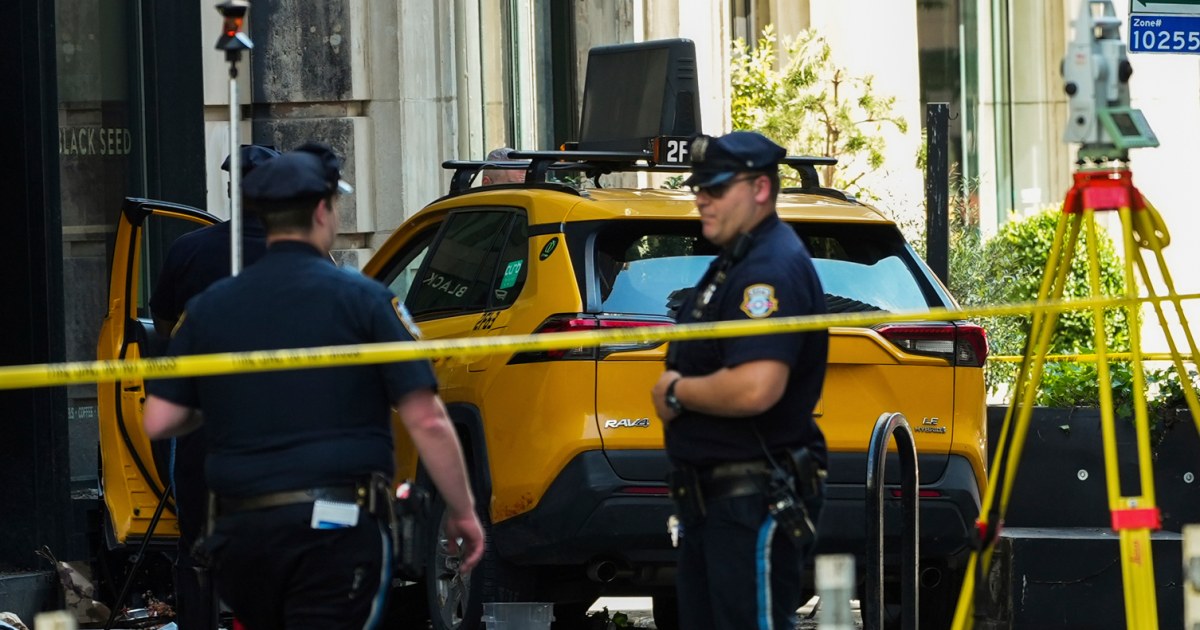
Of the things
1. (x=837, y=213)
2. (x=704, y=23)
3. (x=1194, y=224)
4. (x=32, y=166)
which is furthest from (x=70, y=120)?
(x=1194, y=224)

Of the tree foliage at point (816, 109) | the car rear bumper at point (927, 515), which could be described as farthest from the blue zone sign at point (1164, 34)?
the tree foliage at point (816, 109)

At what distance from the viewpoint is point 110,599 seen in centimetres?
995

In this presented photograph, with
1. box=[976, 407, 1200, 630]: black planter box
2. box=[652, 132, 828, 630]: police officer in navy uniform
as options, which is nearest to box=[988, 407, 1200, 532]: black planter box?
box=[976, 407, 1200, 630]: black planter box

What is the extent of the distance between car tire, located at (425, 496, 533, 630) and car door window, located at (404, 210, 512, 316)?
84cm

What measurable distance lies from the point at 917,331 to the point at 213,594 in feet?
9.32

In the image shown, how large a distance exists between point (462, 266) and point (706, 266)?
130 cm

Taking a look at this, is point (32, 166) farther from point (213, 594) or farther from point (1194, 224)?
point (1194, 224)

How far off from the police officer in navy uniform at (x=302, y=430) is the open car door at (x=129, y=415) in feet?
11.6

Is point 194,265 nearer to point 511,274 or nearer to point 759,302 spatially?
point 511,274

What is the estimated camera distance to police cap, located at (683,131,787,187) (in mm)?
5477

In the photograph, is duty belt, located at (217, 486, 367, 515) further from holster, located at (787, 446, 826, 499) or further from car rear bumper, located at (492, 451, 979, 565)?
car rear bumper, located at (492, 451, 979, 565)

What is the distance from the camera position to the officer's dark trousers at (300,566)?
466cm

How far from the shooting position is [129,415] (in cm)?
857

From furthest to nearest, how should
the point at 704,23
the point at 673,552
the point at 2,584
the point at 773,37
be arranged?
the point at 773,37 < the point at 704,23 < the point at 2,584 < the point at 673,552
